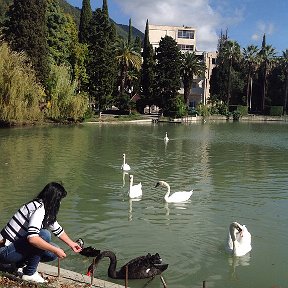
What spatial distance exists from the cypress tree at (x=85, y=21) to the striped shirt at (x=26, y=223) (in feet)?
174

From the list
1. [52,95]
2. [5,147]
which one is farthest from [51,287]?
[52,95]

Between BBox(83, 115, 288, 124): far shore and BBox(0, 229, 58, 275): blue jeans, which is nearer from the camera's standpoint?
BBox(0, 229, 58, 275): blue jeans

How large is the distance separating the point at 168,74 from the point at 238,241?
53.5 metres

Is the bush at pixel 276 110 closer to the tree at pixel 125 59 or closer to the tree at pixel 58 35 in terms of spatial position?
the tree at pixel 125 59

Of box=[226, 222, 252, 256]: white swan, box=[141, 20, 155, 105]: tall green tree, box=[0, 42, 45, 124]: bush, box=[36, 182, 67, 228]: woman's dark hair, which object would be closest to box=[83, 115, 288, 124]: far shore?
box=[141, 20, 155, 105]: tall green tree

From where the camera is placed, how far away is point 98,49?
52281 mm

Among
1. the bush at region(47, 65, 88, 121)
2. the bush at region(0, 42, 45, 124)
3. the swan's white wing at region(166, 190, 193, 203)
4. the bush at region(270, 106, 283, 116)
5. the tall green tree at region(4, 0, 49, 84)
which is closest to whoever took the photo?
the swan's white wing at region(166, 190, 193, 203)

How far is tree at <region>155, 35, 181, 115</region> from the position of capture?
6022cm

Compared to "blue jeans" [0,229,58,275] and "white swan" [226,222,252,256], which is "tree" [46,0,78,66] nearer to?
"white swan" [226,222,252,256]

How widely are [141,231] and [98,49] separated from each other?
147 ft

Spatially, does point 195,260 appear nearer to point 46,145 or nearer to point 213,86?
point 46,145

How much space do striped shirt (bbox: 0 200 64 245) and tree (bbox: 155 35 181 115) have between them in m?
55.3

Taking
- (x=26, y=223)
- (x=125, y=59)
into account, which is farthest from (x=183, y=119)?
(x=26, y=223)

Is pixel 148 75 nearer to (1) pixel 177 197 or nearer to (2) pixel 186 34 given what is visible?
(2) pixel 186 34
